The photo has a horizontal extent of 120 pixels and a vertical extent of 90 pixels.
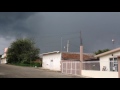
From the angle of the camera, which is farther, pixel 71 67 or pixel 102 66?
pixel 71 67

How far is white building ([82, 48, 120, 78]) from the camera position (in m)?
22.5

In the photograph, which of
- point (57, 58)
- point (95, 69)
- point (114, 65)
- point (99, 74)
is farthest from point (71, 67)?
point (57, 58)

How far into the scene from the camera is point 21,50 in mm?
59125

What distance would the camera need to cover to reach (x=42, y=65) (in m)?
48.6

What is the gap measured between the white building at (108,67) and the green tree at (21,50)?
101ft

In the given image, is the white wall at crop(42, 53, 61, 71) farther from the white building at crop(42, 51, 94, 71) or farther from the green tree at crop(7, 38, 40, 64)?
the green tree at crop(7, 38, 40, 64)

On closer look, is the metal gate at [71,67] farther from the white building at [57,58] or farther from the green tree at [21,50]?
the green tree at [21,50]

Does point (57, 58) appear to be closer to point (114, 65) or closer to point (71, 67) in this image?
point (71, 67)

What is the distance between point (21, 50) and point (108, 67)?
126 feet

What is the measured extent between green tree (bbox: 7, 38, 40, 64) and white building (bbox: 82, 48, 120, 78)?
3079 centimetres

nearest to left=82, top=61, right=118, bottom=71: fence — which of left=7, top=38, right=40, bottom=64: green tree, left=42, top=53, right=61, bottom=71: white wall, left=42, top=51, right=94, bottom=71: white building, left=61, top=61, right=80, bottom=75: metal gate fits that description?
left=61, top=61, right=80, bottom=75: metal gate
